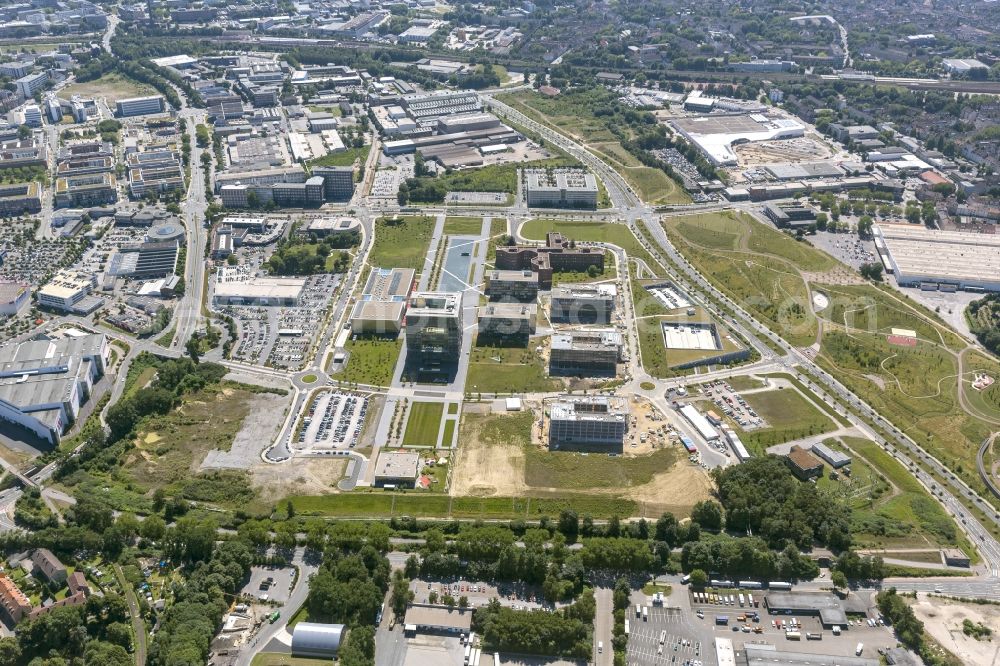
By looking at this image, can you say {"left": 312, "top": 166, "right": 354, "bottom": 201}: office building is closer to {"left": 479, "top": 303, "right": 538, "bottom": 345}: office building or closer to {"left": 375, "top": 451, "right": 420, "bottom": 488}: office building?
{"left": 479, "top": 303, "right": 538, "bottom": 345}: office building

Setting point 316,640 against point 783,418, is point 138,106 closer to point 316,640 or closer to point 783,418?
point 316,640

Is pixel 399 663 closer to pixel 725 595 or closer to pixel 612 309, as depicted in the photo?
pixel 725 595

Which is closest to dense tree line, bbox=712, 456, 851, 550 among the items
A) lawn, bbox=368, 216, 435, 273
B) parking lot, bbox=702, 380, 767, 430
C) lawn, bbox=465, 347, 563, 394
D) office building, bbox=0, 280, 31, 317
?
parking lot, bbox=702, 380, 767, 430

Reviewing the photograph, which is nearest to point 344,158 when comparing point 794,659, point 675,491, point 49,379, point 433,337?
point 433,337

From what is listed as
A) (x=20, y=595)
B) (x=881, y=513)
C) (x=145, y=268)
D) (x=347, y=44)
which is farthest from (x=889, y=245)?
(x=347, y=44)

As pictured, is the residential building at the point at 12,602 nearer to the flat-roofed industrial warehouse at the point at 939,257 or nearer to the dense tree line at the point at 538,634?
the dense tree line at the point at 538,634

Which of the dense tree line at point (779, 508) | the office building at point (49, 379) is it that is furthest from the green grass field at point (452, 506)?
the office building at point (49, 379)
